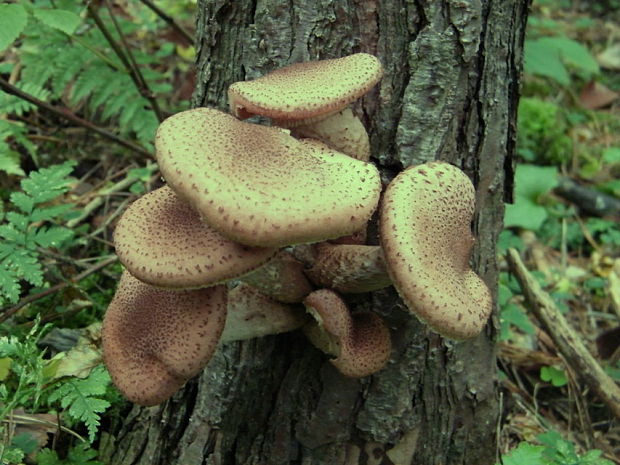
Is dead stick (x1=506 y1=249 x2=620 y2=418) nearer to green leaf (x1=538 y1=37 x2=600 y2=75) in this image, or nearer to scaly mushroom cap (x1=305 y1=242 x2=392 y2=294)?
scaly mushroom cap (x1=305 y1=242 x2=392 y2=294)

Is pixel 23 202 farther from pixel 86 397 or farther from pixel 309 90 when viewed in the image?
pixel 309 90

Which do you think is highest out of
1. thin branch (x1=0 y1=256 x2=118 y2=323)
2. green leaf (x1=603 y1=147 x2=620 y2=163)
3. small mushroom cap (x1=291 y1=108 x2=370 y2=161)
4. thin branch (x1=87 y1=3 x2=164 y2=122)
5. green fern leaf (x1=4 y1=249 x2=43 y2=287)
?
small mushroom cap (x1=291 y1=108 x2=370 y2=161)

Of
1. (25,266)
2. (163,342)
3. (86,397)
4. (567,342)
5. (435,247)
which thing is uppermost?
(435,247)

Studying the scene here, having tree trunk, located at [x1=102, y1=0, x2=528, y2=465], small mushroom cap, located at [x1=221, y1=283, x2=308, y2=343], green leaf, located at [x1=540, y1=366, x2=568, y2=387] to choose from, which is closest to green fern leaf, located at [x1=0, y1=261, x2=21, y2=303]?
tree trunk, located at [x1=102, y1=0, x2=528, y2=465]

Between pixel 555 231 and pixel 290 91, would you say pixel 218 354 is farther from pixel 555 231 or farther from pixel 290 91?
pixel 555 231

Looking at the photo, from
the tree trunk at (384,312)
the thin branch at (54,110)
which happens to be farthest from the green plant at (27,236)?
the tree trunk at (384,312)

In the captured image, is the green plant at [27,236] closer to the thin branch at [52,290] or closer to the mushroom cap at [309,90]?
the thin branch at [52,290]

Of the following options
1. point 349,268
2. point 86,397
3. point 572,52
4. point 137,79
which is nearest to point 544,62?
point 572,52
